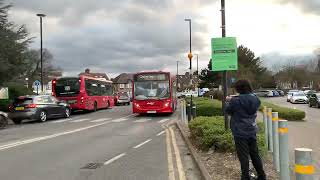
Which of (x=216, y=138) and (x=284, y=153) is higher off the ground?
(x=284, y=153)

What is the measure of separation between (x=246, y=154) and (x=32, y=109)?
2084 cm

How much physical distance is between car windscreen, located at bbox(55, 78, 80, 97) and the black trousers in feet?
89.5

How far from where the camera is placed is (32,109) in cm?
2638

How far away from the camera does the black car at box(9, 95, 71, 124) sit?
26266 millimetres

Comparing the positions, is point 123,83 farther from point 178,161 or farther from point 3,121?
point 178,161

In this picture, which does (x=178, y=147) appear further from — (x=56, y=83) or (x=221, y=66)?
(x=56, y=83)

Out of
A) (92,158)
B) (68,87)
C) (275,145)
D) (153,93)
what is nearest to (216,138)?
(275,145)

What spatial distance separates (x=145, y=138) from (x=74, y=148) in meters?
3.60

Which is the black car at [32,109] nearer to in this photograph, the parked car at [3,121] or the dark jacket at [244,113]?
the parked car at [3,121]

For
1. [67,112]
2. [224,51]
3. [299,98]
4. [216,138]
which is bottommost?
[67,112]

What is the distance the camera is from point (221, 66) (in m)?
11.8

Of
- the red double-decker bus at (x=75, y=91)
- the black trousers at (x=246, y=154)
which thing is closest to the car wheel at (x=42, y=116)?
the red double-decker bus at (x=75, y=91)

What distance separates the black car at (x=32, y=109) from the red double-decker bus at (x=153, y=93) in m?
5.39

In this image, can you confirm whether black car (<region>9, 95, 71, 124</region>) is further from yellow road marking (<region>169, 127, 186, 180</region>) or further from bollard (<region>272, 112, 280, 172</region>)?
bollard (<region>272, 112, 280, 172</region>)
